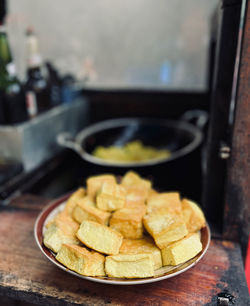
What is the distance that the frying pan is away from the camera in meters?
1.61

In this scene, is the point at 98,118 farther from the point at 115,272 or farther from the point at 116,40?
the point at 115,272

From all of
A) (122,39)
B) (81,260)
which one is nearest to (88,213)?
(81,260)

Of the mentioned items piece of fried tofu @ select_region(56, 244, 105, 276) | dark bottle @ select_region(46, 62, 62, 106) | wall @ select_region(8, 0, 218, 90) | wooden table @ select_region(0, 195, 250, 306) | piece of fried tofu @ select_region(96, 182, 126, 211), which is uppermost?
wall @ select_region(8, 0, 218, 90)

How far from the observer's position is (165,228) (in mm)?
944

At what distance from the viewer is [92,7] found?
8.05 ft

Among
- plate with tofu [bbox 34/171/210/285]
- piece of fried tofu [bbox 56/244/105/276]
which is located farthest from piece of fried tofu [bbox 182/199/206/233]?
piece of fried tofu [bbox 56/244/105/276]

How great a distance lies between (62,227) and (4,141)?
3.55 ft

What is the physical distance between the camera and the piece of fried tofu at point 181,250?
90cm

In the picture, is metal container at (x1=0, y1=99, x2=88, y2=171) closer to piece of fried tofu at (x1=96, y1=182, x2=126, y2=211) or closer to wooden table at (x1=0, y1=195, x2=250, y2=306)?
wooden table at (x1=0, y1=195, x2=250, y2=306)

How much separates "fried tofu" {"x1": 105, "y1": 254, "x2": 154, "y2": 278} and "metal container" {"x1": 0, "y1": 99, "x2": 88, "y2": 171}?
1.23m

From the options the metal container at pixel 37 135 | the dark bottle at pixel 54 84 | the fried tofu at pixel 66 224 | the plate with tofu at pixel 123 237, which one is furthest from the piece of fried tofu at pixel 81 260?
the dark bottle at pixel 54 84

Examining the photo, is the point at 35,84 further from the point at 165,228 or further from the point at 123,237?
the point at 165,228

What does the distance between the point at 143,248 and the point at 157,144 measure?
1396 millimetres

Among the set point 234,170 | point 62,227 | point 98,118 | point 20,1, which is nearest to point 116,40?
point 98,118
